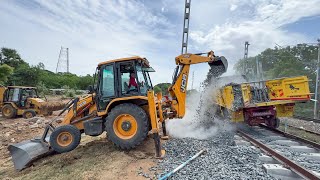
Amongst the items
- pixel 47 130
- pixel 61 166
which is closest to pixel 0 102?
pixel 47 130

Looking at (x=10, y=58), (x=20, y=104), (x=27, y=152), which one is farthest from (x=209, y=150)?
(x=10, y=58)

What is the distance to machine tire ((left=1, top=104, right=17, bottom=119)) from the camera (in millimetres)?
15562

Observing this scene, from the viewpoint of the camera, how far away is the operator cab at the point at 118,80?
6.46m

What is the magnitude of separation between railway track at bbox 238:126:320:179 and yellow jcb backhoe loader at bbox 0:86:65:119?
42.6ft

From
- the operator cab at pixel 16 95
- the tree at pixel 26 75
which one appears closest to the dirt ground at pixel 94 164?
the operator cab at pixel 16 95

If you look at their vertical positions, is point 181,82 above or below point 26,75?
below

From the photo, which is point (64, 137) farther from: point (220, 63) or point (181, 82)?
point (220, 63)

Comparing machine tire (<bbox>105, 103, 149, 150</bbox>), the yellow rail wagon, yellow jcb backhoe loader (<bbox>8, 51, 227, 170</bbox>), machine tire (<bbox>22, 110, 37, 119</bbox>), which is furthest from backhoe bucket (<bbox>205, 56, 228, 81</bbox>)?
machine tire (<bbox>22, 110, 37, 119</bbox>)

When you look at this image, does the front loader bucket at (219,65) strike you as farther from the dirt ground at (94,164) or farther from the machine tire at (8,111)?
the machine tire at (8,111)

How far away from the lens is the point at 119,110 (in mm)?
6164

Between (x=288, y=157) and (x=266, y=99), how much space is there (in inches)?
156

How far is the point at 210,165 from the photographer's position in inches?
199

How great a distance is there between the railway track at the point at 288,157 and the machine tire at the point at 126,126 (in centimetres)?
286

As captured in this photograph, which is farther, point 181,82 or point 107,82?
point 181,82
